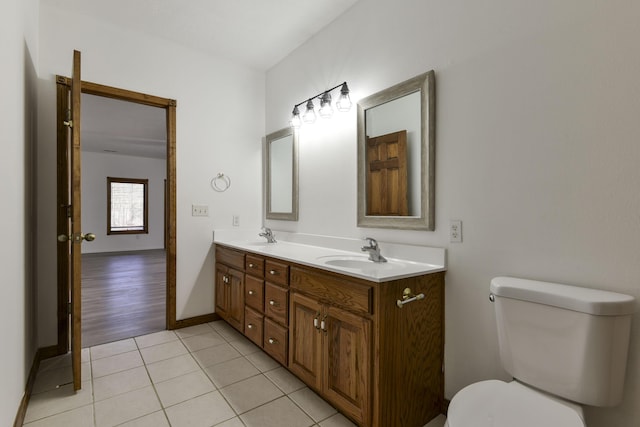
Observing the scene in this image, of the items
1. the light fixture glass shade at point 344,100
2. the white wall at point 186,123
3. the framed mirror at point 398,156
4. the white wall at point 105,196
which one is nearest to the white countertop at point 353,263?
the framed mirror at point 398,156

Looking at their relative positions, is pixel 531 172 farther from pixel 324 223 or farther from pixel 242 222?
pixel 242 222

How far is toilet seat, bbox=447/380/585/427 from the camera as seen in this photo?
989mm

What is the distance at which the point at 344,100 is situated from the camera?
226 centimetres

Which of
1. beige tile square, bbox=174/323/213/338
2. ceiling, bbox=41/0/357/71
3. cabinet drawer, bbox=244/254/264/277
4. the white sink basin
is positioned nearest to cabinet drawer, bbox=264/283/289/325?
cabinet drawer, bbox=244/254/264/277

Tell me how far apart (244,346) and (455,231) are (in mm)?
1817

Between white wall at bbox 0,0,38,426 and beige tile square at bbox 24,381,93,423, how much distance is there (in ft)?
0.49

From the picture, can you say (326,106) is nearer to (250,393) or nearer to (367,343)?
(367,343)

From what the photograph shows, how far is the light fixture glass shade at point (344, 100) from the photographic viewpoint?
2.23 meters

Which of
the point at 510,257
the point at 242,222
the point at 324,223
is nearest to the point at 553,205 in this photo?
the point at 510,257

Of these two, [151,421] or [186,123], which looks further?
[186,123]

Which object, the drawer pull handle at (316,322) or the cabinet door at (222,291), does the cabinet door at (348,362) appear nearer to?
the drawer pull handle at (316,322)

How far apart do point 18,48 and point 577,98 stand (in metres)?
2.57

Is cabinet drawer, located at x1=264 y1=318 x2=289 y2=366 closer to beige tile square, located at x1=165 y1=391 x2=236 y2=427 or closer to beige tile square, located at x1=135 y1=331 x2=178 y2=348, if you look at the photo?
beige tile square, located at x1=165 y1=391 x2=236 y2=427

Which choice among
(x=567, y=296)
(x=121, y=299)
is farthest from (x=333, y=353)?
(x=121, y=299)
